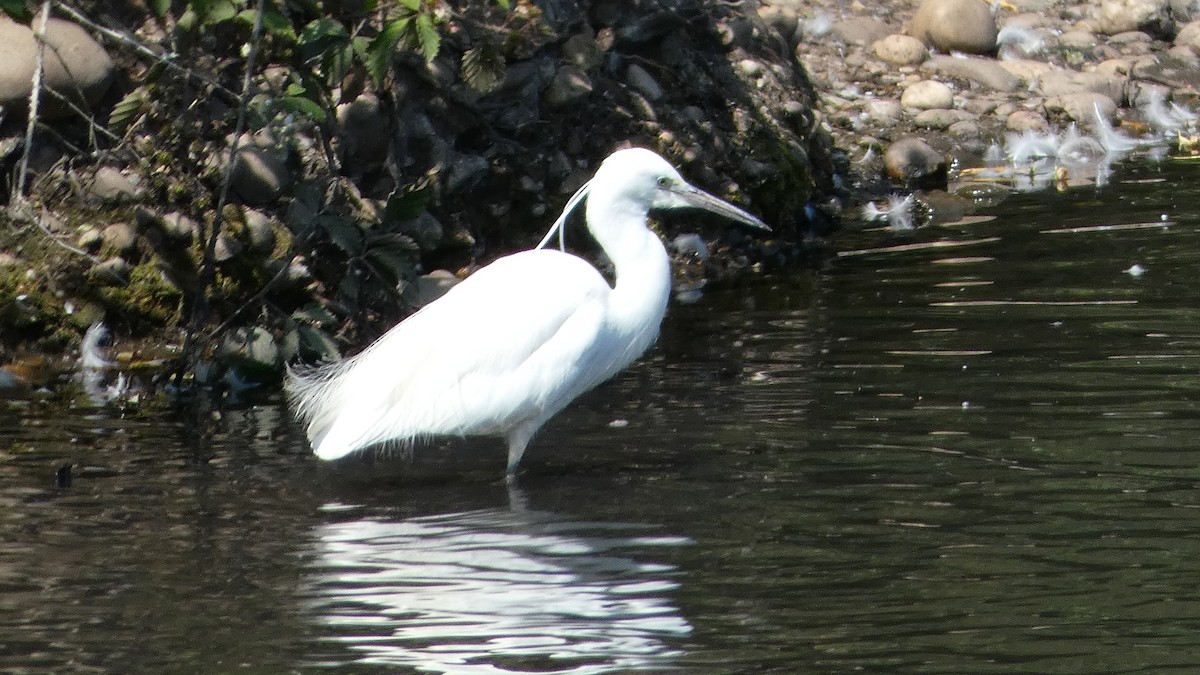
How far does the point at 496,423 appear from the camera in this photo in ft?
22.9

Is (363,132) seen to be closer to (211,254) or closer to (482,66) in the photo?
(211,254)

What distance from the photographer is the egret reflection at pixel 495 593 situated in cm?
462

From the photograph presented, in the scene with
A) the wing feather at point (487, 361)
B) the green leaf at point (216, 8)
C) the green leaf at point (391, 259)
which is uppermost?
the green leaf at point (216, 8)

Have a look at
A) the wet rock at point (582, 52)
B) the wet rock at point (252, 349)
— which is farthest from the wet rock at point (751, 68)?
the wet rock at point (252, 349)

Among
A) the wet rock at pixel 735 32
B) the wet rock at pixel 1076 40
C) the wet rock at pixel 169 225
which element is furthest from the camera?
the wet rock at pixel 1076 40

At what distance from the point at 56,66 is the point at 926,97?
10213 millimetres

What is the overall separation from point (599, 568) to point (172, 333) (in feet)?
14.4

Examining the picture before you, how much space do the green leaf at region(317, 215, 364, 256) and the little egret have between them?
59.6 inches

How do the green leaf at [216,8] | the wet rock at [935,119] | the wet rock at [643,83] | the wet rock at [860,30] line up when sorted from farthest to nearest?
the wet rock at [860,30], the wet rock at [935,119], the wet rock at [643,83], the green leaf at [216,8]

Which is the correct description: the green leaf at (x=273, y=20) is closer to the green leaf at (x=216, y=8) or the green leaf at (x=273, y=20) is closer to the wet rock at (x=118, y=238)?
the green leaf at (x=216, y=8)

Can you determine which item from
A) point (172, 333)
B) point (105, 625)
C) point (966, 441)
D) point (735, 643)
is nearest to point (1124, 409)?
point (966, 441)

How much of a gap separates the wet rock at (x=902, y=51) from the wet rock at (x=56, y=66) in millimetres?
10712

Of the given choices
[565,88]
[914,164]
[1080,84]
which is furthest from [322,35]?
[1080,84]

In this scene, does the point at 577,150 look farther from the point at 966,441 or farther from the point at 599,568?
the point at 599,568
